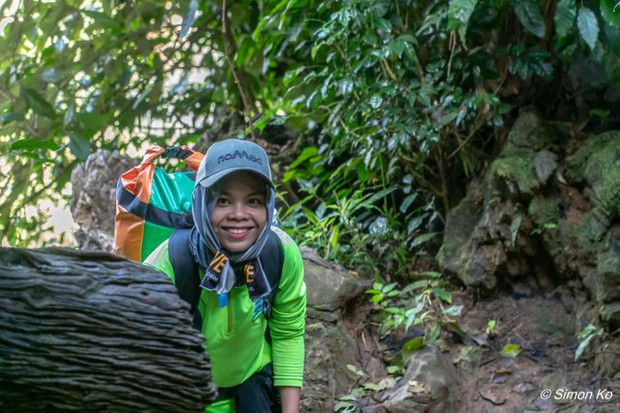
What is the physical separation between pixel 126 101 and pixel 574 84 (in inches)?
129

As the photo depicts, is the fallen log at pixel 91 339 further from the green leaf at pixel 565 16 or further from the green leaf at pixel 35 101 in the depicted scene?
the green leaf at pixel 35 101

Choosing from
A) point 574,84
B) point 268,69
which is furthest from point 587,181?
point 268,69

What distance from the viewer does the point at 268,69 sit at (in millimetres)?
5836

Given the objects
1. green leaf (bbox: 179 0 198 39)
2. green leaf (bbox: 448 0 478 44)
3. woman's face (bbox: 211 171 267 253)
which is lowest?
woman's face (bbox: 211 171 267 253)

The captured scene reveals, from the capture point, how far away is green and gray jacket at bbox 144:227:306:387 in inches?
95.5

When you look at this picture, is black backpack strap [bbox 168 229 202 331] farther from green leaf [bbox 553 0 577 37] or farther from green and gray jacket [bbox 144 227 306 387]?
green leaf [bbox 553 0 577 37]

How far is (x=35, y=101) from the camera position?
4.82 meters

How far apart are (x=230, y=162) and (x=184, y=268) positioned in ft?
1.13

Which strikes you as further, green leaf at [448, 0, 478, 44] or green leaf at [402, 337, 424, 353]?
green leaf at [402, 337, 424, 353]

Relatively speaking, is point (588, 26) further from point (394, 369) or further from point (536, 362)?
point (394, 369)

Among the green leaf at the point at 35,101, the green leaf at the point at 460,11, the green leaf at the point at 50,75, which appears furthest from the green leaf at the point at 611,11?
the green leaf at the point at 50,75

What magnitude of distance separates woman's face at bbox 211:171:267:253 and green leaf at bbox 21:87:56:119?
287 cm

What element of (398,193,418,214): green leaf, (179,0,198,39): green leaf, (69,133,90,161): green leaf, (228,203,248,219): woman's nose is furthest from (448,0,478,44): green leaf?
(69,133,90,161): green leaf

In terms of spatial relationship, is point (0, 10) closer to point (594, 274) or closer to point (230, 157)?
Answer: point (230, 157)
